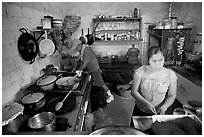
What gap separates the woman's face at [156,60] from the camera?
108 centimetres

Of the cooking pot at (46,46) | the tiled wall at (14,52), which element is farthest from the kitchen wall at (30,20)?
the cooking pot at (46,46)

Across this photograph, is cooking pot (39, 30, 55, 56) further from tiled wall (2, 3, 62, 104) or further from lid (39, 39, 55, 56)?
tiled wall (2, 3, 62, 104)

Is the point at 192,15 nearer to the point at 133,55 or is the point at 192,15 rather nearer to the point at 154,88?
the point at 133,55

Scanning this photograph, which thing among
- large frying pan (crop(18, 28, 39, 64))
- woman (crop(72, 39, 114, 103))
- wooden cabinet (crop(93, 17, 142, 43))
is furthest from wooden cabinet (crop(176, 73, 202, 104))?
large frying pan (crop(18, 28, 39, 64))

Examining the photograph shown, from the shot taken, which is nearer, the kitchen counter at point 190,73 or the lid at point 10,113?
the lid at point 10,113

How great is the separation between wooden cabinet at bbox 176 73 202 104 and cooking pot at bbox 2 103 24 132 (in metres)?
1.94

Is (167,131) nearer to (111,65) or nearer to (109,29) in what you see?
(111,65)

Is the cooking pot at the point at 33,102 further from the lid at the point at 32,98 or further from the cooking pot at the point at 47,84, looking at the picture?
the cooking pot at the point at 47,84

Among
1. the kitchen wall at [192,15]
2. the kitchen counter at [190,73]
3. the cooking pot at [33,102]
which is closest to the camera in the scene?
the cooking pot at [33,102]

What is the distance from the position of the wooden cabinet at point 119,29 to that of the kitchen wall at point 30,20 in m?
0.19

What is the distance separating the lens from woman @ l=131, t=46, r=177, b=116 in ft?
3.86

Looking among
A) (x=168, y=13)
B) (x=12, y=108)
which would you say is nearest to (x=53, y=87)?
(x=12, y=108)

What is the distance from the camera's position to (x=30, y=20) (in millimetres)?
1565

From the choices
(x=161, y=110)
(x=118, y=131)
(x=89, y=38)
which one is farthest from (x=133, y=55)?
(x=118, y=131)
